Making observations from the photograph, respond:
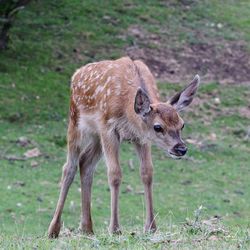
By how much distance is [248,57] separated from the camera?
68.5 ft

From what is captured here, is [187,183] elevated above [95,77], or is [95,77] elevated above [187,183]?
[95,77]

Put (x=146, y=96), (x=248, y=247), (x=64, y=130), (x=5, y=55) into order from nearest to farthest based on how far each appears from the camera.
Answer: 1. (x=248, y=247)
2. (x=146, y=96)
3. (x=64, y=130)
4. (x=5, y=55)

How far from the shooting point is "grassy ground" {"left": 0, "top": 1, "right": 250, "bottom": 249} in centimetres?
858

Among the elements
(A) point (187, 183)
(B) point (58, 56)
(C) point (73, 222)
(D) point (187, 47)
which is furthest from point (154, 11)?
(C) point (73, 222)

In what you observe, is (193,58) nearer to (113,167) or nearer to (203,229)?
(113,167)

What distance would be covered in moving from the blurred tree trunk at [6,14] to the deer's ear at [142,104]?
1018 centimetres

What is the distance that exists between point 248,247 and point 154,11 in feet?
54.7

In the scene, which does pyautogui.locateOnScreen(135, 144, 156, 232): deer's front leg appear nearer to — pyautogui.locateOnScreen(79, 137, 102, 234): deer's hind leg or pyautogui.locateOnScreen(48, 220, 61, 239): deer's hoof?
pyautogui.locateOnScreen(79, 137, 102, 234): deer's hind leg

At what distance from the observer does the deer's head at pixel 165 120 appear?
A: 785cm

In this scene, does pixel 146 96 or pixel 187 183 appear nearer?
pixel 146 96

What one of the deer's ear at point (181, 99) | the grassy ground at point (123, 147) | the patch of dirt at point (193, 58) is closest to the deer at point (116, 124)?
the deer's ear at point (181, 99)

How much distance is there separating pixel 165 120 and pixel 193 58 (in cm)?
1264

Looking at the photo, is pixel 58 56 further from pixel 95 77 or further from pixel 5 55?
pixel 95 77

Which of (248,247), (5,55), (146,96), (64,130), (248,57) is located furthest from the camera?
(248,57)
